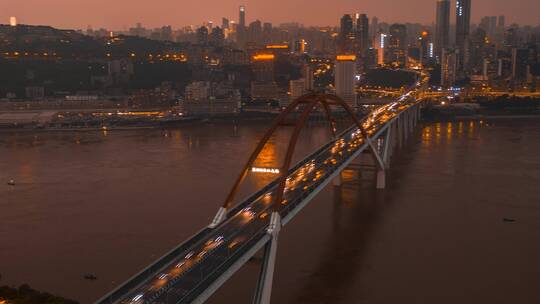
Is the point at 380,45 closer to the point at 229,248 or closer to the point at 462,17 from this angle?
the point at 462,17

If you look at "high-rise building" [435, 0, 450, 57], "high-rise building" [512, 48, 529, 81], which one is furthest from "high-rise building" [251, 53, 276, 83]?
"high-rise building" [435, 0, 450, 57]

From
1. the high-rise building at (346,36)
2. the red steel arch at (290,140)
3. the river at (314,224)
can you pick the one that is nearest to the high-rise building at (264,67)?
the high-rise building at (346,36)

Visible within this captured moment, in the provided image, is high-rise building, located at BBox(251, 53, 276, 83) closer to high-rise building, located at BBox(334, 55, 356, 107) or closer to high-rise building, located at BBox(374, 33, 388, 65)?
high-rise building, located at BBox(334, 55, 356, 107)

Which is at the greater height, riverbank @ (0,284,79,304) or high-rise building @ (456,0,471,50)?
high-rise building @ (456,0,471,50)

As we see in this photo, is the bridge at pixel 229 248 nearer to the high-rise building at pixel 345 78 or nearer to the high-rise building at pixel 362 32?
the high-rise building at pixel 345 78

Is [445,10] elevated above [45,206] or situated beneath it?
elevated above

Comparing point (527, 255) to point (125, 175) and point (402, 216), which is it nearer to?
point (402, 216)

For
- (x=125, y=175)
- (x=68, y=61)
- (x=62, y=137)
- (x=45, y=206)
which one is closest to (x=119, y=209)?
(x=45, y=206)

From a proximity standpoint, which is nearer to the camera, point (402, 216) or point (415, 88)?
point (402, 216)
